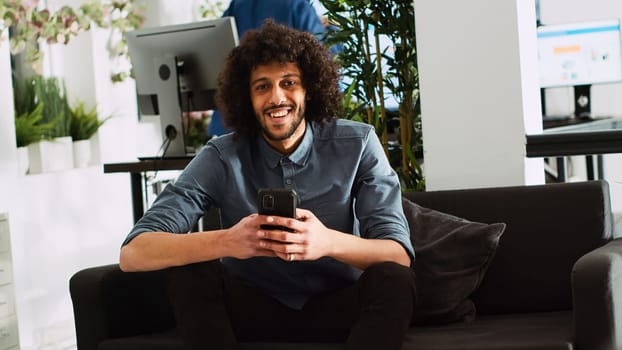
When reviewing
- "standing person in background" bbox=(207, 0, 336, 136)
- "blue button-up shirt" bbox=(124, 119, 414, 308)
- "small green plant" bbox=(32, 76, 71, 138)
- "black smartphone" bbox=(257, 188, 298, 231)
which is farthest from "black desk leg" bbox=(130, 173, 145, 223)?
"black smartphone" bbox=(257, 188, 298, 231)

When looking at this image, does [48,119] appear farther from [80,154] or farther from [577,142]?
[577,142]

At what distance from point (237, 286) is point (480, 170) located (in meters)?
1.03

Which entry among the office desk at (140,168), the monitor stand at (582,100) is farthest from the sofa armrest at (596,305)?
the monitor stand at (582,100)

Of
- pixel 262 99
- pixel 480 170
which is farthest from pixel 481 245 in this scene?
pixel 262 99

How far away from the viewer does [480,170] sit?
318 cm

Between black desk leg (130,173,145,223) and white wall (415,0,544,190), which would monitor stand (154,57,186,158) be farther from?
white wall (415,0,544,190)

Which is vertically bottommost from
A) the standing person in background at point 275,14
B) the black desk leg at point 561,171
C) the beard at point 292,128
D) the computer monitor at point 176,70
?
the black desk leg at point 561,171

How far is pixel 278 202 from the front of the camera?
7.39 ft

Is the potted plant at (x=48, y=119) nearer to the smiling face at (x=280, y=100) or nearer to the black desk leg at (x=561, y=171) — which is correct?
the smiling face at (x=280, y=100)

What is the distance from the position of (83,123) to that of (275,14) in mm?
1680

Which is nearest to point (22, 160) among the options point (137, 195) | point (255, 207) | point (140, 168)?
point (137, 195)

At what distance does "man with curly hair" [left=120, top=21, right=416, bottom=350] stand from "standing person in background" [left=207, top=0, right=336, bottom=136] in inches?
54.6

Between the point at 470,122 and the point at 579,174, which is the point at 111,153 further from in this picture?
the point at 579,174

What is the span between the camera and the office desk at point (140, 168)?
159 inches
